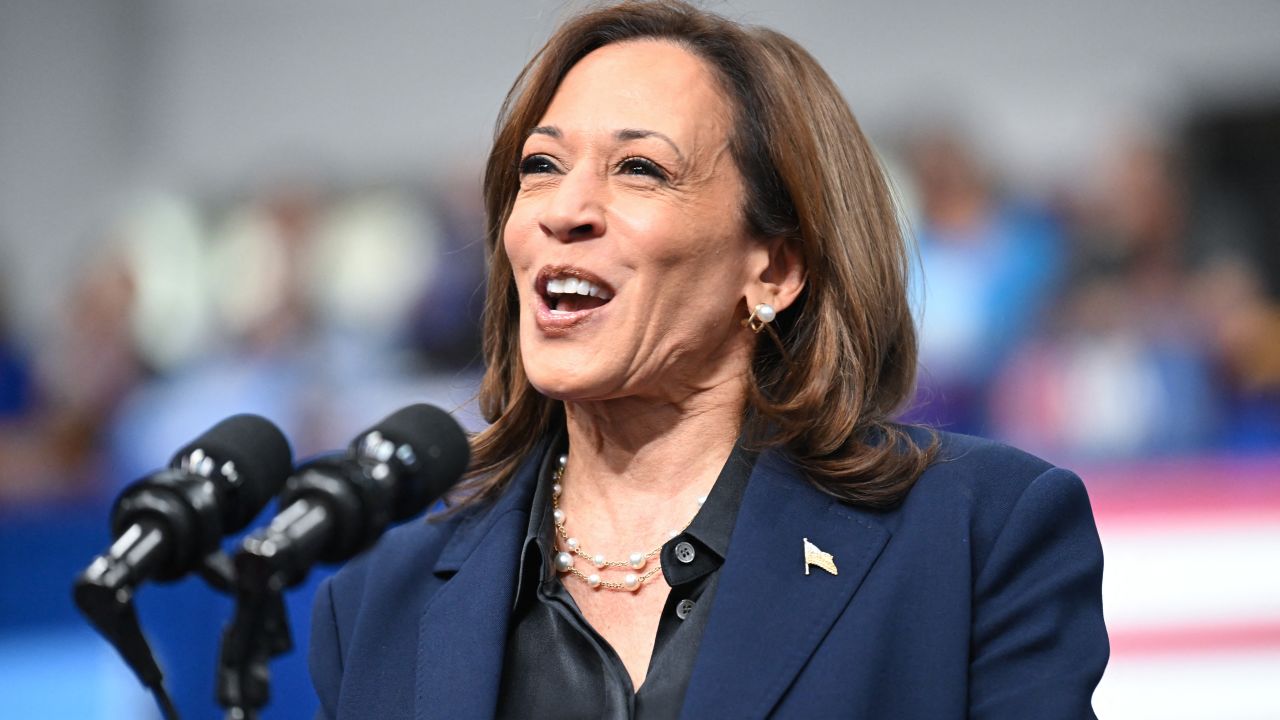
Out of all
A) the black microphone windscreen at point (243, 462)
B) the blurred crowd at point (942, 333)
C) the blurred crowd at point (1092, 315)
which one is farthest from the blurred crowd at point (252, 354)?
the black microphone windscreen at point (243, 462)

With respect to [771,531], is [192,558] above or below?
above

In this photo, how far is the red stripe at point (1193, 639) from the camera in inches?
126

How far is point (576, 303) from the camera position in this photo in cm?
204

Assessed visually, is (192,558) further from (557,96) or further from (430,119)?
(430,119)

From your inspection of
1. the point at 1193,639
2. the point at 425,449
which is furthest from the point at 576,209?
the point at 1193,639

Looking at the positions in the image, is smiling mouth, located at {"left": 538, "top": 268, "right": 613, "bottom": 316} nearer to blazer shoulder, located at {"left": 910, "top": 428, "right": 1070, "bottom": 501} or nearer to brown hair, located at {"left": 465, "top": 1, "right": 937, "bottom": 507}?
brown hair, located at {"left": 465, "top": 1, "right": 937, "bottom": 507}

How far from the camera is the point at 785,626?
1.83 m

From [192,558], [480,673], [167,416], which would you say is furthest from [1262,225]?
[192,558]

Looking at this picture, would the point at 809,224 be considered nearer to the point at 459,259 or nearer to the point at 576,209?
the point at 576,209

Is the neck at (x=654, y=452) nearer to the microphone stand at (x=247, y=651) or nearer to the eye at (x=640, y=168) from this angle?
the eye at (x=640, y=168)

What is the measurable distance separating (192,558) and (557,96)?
104cm

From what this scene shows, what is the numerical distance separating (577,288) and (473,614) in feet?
1.55

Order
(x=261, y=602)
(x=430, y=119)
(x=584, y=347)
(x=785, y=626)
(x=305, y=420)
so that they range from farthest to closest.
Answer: (x=430, y=119)
(x=305, y=420)
(x=584, y=347)
(x=785, y=626)
(x=261, y=602)

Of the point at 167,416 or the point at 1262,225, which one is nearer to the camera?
the point at 167,416
